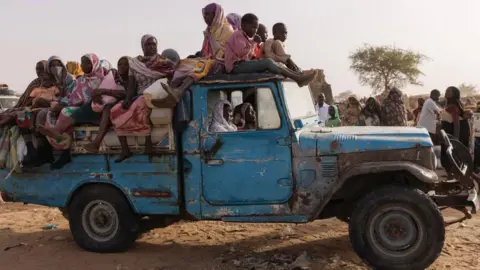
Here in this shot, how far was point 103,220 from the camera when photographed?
5.60 metres

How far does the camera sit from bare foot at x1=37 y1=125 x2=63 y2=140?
542cm

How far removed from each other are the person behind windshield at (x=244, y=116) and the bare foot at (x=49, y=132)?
2.00 meters

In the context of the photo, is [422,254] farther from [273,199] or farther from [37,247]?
[37,247]

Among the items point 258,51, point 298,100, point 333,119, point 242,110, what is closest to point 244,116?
point 242,110

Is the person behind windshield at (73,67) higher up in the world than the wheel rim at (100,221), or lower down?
higher up

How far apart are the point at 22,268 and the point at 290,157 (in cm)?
310

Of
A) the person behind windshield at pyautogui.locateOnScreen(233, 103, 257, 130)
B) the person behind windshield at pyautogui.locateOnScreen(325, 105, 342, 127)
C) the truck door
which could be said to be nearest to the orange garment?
the person behind windshield at pyautogui.locateOnScreen(233, 103, 257, 130)

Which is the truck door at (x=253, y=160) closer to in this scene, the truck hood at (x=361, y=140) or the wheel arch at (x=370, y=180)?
the truck hood at (x=361, y=140)

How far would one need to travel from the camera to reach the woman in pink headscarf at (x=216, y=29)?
5781mm

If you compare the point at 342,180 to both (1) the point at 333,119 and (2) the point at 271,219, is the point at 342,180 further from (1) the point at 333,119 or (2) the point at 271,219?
(1) the point at 333,119

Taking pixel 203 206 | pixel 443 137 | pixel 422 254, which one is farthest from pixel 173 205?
pixel 443 137

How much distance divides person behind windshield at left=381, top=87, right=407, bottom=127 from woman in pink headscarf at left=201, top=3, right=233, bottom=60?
4002 millimetres

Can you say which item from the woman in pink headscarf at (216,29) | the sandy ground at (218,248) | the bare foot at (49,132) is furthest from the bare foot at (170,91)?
the sandy ground at (218,248)

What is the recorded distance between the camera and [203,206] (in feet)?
16.6
